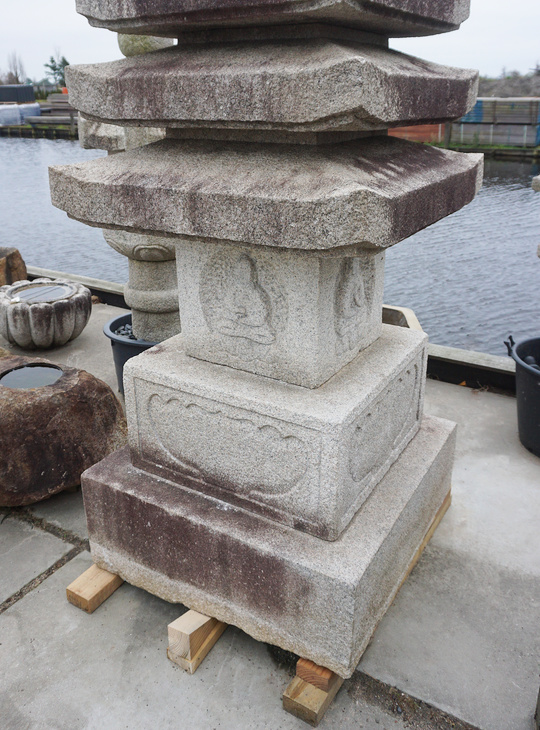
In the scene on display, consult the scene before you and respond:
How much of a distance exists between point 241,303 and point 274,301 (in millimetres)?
154

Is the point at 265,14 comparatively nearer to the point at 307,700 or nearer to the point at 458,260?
the point at 307,700

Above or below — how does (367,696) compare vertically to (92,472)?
below

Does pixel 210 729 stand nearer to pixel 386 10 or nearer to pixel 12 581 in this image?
pixel 12 581

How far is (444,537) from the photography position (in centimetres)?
289

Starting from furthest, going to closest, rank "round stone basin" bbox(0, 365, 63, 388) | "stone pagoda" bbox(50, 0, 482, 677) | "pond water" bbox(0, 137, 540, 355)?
"pond water" bbox(0, 137, 540, 355) → "round stone basin" bbox(0, 365, 63, 388) → "stone pagoda" bbox(50, 0, 482, 677)

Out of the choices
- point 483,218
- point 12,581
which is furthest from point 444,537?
point 483,218

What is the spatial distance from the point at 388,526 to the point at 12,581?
5.65 feet

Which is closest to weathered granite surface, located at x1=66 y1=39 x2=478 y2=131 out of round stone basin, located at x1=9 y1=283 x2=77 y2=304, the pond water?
round stone basin, located at x1=9 y1=283 x2=77 y2=304

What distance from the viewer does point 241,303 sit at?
2264 millimetres

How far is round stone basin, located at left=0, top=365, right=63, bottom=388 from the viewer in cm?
320

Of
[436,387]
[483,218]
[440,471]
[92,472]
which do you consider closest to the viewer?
[92,472]

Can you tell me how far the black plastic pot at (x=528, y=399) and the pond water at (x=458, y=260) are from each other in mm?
2432

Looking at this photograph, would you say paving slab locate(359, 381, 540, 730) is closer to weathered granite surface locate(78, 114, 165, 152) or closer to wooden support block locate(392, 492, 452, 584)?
wooden support block locate(392, 492, 452, 584)

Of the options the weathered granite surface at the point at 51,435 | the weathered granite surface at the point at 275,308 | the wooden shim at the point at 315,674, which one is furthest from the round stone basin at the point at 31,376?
the wooden shim at the point at 315,674
